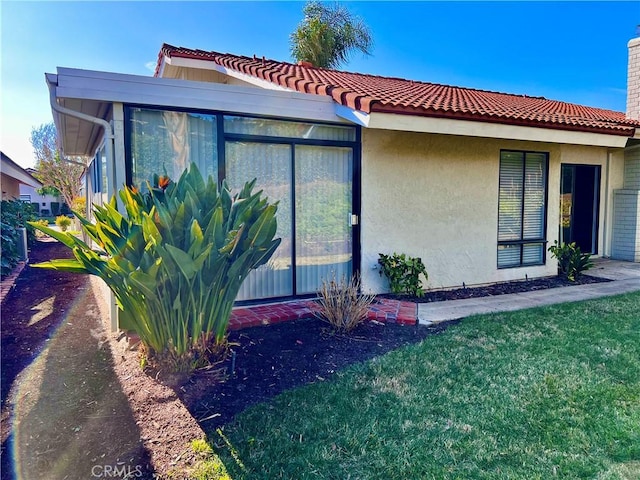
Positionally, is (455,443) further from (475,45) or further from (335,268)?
(475,45)

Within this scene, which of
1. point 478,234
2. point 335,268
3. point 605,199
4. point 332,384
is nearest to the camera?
point 332,384

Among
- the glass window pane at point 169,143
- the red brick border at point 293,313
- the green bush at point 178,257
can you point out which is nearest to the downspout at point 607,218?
the red brick border at point 293,313

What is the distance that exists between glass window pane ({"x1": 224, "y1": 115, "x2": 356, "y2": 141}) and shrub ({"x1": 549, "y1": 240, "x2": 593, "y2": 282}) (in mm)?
5388

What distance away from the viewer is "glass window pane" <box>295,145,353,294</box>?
264 inches

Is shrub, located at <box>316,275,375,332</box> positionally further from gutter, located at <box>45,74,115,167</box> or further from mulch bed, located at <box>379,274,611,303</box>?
gutter, located at <box>45,74,115,167</box>

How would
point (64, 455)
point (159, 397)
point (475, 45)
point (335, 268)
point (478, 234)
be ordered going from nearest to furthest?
point (64, 455)
point (159, 397)
point (335, 268)
point (478, 234)
point (475, 45)

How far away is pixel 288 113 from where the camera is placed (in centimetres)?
623

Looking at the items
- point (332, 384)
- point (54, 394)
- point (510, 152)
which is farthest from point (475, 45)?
point (54, 394)

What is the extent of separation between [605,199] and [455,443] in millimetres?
11003

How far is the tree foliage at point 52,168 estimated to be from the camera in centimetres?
3019

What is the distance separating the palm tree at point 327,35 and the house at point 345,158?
765 centimetres

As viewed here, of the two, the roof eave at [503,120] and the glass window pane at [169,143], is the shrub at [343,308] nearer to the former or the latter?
the glass window pane at [169,143]

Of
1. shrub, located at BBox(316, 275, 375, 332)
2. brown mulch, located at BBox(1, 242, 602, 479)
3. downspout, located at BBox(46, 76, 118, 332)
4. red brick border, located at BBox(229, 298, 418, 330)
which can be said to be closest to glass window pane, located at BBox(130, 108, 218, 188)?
downspout, located at BBox(46, 76, 118, 332)

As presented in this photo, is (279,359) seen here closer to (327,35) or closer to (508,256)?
(508,256)
